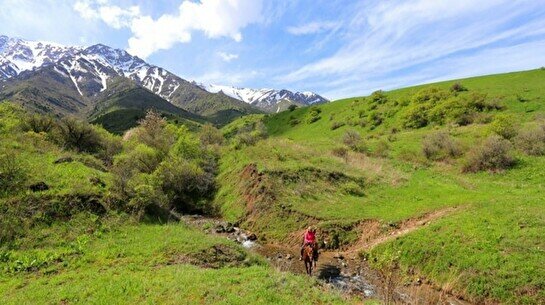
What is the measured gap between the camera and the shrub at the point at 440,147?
51.1 m

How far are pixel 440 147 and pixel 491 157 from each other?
32.1 ft

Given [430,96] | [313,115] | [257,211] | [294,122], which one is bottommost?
[257,211]

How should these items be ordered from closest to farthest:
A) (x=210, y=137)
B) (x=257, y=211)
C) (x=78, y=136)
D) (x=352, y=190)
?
(x=257, y=211)
(x=352, y=190)
(x=78, y=136)
(x=210, y=137)

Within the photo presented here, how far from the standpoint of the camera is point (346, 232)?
30.5 meters

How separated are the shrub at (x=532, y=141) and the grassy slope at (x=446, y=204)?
2239 mm

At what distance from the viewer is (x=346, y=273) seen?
969 inches

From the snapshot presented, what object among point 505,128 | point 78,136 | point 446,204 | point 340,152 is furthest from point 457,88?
point 78,136

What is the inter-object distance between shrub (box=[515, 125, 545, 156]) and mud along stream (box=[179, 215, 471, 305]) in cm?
3235

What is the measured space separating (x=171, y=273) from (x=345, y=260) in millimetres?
14001

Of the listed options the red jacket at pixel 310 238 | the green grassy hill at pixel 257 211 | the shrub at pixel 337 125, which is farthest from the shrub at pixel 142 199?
the shrub at pixel 337 125

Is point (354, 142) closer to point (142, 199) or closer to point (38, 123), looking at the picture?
point (142, 199)

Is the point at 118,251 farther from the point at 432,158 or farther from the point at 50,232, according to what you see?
the point at 432,158

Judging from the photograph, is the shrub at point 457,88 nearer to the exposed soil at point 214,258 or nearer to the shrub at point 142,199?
the shrub at point 142,199

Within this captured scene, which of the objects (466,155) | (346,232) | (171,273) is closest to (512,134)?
(466,155)
